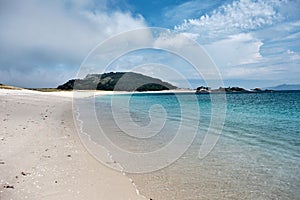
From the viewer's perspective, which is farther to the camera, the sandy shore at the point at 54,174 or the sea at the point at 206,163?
the sea at the point at 206,163

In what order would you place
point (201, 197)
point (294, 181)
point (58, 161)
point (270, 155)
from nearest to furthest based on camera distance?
point (201, 197), point (294, 181), point (58, 161), point (270, 155)

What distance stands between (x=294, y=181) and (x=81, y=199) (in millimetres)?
6222

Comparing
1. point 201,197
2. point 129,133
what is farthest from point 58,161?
point 129,133

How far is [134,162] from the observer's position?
9.51 metres

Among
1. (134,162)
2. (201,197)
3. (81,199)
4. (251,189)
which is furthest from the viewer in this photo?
(134,162)

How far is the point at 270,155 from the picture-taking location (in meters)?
10.8

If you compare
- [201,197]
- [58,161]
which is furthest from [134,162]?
[201,197]

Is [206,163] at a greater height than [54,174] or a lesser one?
lesser

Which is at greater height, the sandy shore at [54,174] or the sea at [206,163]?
the sandy shore at [54,174]

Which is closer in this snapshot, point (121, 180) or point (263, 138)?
point (121, 180)

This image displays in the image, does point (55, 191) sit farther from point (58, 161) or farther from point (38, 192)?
point (58, 161)

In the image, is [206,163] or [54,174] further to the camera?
[206,163]

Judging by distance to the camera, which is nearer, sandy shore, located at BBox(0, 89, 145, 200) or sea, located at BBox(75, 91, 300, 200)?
sandy shore, located at BBox(0, 89, 145, 200)

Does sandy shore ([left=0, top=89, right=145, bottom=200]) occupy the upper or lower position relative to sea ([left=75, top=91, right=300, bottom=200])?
upper
